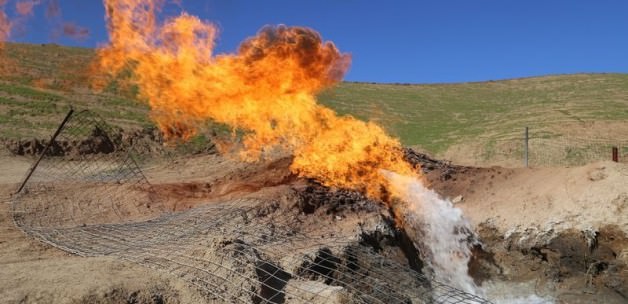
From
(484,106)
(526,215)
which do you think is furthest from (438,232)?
→ (484,106)

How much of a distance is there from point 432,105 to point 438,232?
41.1 m

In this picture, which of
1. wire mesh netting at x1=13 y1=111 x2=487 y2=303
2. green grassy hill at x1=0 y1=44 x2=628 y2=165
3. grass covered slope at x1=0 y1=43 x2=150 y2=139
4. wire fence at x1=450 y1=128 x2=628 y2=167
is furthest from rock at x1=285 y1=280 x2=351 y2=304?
green grassy hill at x1=0 y1=44 x2=628 y2=165

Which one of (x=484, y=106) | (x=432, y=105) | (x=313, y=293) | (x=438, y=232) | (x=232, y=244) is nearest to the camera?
(x=313, y=293)

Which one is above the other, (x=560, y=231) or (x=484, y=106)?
(x=484, y=106)

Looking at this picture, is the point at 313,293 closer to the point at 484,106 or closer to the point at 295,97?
the point at 295,97

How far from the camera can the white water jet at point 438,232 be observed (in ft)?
48.2

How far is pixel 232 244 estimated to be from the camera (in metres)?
9.66

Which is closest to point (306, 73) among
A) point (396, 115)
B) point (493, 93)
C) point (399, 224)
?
point (399, 224)

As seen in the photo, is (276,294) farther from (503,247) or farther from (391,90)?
(391,90)

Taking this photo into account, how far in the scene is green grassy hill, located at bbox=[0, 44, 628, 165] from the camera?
33.8 metres

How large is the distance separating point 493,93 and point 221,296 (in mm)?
57356

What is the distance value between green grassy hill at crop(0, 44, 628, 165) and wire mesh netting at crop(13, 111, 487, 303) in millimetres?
16863

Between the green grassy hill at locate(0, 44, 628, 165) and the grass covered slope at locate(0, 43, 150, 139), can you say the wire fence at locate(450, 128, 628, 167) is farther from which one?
the grass covered slope at locate(0, 43, 150, 139)

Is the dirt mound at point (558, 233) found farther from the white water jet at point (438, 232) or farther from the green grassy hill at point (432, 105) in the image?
the green grassy hill at point (432, 105)
